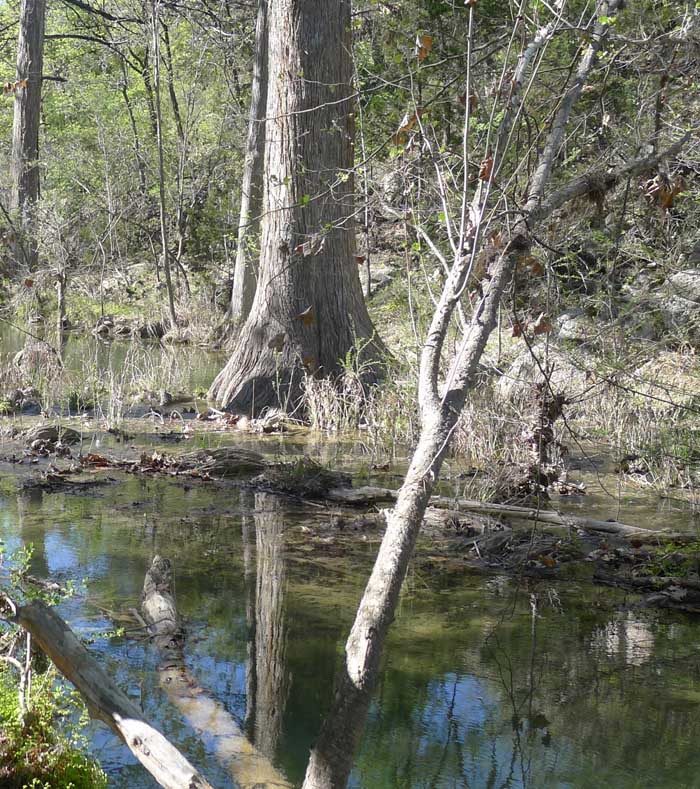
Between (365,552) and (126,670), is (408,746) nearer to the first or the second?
(126,670)

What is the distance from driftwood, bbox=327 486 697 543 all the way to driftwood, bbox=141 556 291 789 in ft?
7.82

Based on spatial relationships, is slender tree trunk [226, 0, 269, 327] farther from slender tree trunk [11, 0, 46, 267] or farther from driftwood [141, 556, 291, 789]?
driftwood [141, 556, 291, 789]

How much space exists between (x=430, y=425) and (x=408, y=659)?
5.58 feet

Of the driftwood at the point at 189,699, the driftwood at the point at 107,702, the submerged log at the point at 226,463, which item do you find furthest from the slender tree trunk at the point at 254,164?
the driftwood at the point at 107,702

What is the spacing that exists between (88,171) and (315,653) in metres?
20.4

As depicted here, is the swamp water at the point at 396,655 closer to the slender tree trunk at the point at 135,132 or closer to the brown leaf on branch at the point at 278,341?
the brown leaf on branch at the point at 278,341

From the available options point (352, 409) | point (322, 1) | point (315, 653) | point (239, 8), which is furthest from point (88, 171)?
point (315, 653)

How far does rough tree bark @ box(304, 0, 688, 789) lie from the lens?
3.36 metres

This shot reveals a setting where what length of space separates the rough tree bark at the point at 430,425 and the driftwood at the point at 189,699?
18.9 inches

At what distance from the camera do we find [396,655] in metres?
5.04

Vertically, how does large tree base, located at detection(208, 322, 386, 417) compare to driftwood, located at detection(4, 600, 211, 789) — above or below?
above

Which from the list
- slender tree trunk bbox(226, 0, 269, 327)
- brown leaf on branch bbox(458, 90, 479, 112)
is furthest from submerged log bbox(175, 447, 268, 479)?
slender tree trunk bbox(226, 0, 269, 327)

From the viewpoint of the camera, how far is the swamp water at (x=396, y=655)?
4.04 m

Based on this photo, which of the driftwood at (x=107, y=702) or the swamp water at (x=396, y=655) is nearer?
the driftwood at (x=107, y=702)
